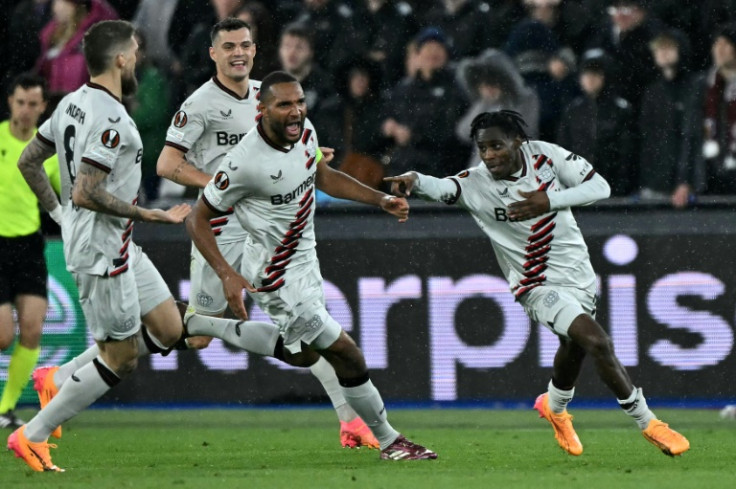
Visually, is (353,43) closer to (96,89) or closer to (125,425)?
(125,425)

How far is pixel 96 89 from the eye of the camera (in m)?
7.39

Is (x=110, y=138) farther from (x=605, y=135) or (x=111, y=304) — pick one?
(x=605, y=135)

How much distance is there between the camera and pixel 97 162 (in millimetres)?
7219

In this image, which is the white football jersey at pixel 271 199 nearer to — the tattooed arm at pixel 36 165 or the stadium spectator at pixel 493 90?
the tattooed arm at pixel 36 165

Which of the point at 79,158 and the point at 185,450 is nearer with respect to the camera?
the point at 79,158

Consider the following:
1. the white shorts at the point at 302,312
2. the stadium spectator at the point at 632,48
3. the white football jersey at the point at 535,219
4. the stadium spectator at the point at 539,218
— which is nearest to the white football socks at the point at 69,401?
the white shorts at the point at 302,312

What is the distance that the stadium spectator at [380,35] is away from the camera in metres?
11.9

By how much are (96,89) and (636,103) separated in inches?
205

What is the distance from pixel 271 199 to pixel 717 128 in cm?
451

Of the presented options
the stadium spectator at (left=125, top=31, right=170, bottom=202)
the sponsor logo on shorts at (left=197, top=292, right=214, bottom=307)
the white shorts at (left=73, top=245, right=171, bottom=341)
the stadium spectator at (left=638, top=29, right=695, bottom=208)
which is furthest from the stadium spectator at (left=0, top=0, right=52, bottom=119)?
the white shorts at (left=73, top=245, right=171, bottom=341)

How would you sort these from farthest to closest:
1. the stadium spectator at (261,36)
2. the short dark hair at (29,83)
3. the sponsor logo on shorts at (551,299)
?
the stadium spectator at (261,36) < the short dark hair at (29,83) < the sponsor logo on shorts at (551,299)

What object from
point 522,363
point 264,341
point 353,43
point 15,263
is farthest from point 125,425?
point 353,43

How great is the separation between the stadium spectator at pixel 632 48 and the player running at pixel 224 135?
3.80 meters

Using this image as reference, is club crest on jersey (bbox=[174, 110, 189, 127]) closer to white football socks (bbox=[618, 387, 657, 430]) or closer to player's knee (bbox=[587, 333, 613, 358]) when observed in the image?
player's knee (bbox=[587, 333, 613, 358])
